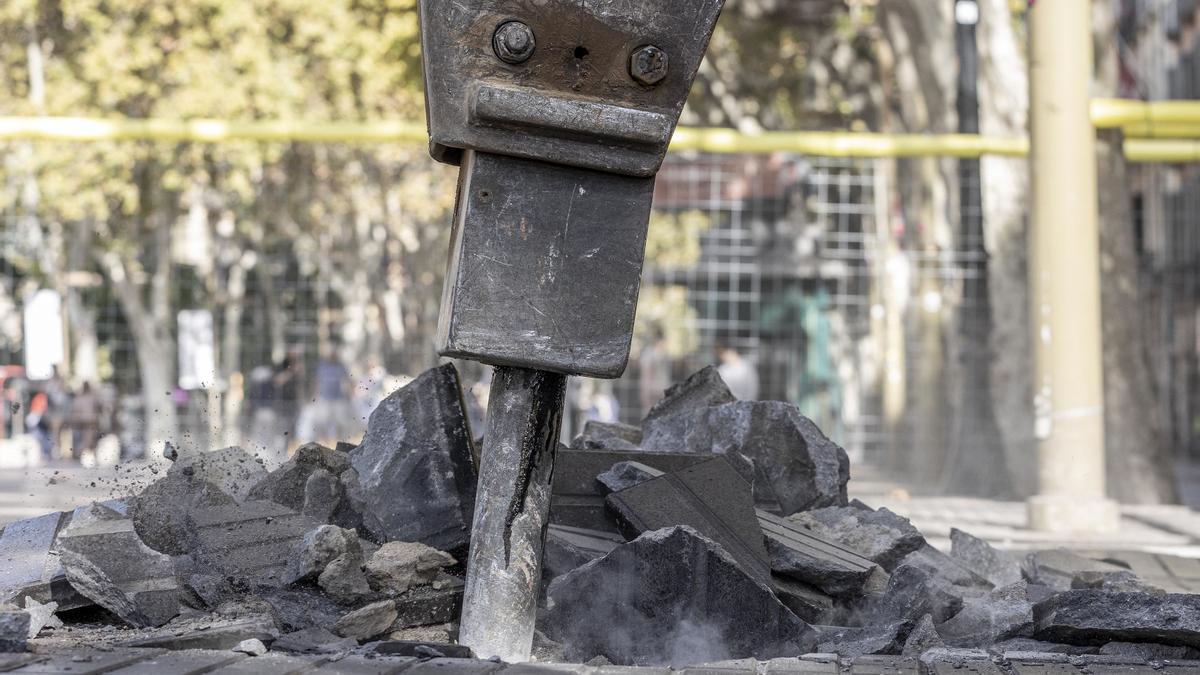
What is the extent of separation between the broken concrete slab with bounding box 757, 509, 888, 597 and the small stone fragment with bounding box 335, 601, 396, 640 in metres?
1.20

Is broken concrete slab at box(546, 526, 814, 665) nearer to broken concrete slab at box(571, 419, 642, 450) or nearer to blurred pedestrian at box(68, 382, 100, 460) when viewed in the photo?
broken concrete slab at box(571, 419, 642, 450)

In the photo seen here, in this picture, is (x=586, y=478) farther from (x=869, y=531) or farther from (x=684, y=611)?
(x=869, y=531)

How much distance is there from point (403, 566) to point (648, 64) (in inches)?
63.0

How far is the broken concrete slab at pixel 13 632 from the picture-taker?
147 inches

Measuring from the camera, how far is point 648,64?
3.89 meters

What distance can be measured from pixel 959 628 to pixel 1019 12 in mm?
15179

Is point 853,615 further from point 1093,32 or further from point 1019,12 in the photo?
point 1019,12

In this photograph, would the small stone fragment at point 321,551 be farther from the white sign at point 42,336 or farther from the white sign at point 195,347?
the white sign at point 42,336

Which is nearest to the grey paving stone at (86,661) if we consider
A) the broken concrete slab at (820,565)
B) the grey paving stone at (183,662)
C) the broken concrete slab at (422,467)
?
the grey paving stone at (183,662)

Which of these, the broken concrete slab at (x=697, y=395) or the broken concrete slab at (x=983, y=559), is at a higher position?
the broken concrete slab at (x=697, y=395)

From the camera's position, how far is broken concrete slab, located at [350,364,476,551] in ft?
15.6

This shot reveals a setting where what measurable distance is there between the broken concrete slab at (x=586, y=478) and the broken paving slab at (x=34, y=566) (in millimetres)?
1468

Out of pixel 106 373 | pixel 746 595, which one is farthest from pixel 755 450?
pixel 106 373

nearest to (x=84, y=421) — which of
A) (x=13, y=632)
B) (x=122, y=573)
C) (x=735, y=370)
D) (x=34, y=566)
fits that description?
(x=735, y=370)
